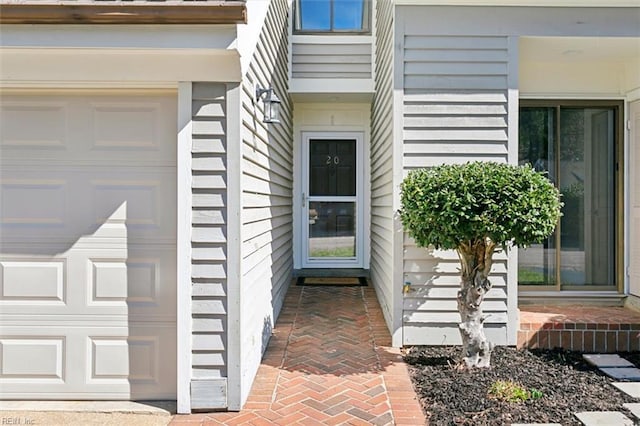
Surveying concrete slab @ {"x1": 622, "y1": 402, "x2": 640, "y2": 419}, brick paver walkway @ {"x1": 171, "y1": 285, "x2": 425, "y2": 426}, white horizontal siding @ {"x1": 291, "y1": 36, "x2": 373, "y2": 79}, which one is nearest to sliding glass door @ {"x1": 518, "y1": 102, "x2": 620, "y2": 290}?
concrete slab @ {"x1": 622, "y1": 402, "x2": 640, "y2": 419}

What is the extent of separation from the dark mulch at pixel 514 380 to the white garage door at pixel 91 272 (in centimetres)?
183

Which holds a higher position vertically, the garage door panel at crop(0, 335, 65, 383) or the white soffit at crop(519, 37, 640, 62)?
the white soffit at crop(519, 37, 640, 62)

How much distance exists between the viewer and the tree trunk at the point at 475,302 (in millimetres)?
3336

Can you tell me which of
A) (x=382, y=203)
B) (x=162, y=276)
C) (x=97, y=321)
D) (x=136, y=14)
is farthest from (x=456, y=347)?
(x=136, y=14)

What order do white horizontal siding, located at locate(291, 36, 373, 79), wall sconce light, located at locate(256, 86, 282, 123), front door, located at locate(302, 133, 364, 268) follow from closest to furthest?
wall sconce light, located at locate(256, 86, 282, 123)
white horizontal siding, located at locate(291, 36, 373, 79)
front door, located at locate(302, 133, 364, 268)

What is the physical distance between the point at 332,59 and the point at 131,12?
4212 millimetres

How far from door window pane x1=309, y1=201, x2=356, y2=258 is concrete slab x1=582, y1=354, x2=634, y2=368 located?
3850 millimetres

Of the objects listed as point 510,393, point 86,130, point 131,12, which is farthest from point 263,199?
point 510,393

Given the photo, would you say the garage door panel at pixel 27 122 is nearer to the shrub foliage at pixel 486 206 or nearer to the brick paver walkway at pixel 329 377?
the brick paver walkway at pixel 329 377

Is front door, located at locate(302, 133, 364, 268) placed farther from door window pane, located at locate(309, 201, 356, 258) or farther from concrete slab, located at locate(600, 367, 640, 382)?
concrete slab, located at locate(600, 367, 640, 382)

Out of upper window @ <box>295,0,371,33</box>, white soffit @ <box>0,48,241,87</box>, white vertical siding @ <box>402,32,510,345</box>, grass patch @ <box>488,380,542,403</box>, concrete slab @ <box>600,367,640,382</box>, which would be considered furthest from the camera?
upper window @ <box>295,0,371,33</box>

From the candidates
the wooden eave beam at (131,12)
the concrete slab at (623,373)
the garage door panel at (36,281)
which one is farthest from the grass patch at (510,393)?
the garage door panel at (36,281)

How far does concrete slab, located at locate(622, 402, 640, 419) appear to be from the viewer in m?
2.73

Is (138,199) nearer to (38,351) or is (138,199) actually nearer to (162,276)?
(162,276)
